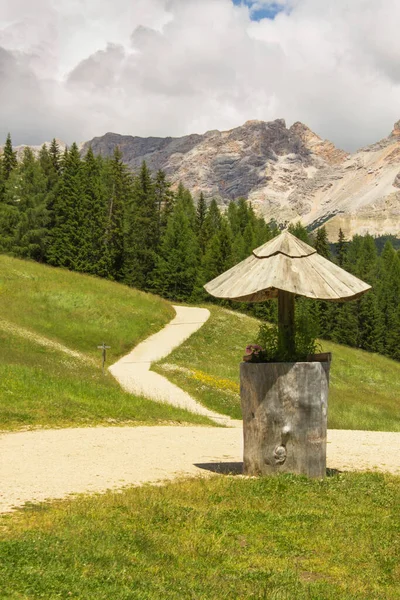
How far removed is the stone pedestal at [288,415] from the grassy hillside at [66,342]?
312 inches

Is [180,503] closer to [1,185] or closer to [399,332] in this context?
[1,185]

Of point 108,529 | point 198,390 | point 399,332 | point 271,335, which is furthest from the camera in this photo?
point 399,332

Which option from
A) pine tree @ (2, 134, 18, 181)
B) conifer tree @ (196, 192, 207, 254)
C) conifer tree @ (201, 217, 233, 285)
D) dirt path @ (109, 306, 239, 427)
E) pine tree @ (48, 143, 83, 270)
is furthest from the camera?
conifer tree @ (196, 192, 207, 254)

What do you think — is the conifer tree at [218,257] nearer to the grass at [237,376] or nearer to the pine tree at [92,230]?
the pine tree at [92,230]

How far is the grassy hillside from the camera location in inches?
762

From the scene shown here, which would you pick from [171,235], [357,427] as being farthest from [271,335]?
[171,235]

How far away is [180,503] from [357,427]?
18.6 meters

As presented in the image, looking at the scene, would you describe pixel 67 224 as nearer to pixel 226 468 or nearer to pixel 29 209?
pixel 29 209

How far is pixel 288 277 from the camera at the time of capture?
12.1m

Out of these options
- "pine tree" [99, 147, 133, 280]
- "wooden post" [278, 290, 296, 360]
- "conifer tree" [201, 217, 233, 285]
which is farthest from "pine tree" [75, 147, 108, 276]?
"wooden post" [278, 290, 296, 360]

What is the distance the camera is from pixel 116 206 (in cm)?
8744

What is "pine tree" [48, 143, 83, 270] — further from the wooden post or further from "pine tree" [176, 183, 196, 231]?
the wooden post

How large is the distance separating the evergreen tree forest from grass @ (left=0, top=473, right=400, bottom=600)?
64756 millimetres

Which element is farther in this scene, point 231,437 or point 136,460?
point 231,437
